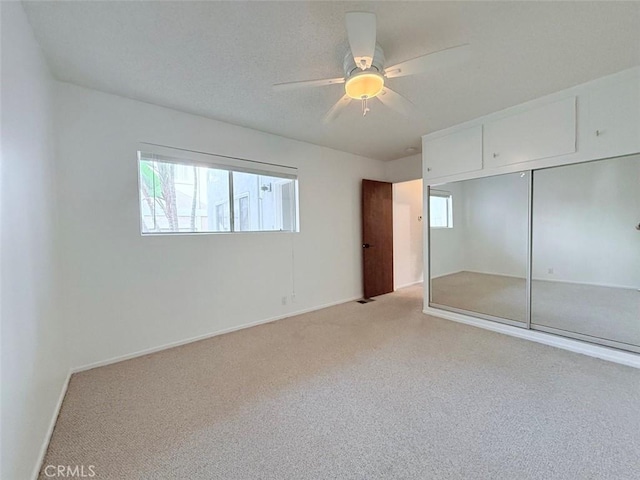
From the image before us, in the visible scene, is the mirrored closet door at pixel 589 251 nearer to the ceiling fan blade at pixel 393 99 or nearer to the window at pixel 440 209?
the window at pixel 440 209

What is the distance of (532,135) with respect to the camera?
280 centimetres

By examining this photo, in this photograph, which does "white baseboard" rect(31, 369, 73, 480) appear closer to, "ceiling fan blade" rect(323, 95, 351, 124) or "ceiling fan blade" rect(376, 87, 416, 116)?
"ceiling fan blade" rect(323, 95, 351, 124)

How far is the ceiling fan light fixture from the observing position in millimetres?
1725

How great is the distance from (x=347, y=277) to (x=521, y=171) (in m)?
2.80

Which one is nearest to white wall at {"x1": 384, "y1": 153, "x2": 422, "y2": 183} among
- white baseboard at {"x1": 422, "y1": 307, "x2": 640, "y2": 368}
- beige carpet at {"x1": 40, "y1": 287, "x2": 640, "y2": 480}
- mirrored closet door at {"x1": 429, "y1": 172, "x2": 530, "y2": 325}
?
mirrored closet door at {"x1": 429, "y1": 172, "x2": 530, "y2": 325}

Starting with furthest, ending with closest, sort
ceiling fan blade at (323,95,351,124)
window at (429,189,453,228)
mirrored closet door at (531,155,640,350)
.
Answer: window at (429,189,453,228) < mirrored closet door at (531,155,640,350) < ceiling fan blade at (323,95,351,124)

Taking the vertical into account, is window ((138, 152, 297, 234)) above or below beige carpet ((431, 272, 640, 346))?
above

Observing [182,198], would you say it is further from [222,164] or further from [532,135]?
[532,135]

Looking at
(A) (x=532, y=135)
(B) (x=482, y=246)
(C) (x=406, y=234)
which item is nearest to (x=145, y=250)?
(B) (x=482, y=246)

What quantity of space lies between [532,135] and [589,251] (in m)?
1.39

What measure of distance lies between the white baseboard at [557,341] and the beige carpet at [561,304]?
0.12 m

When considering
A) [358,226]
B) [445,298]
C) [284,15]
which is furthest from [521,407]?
[358,226]

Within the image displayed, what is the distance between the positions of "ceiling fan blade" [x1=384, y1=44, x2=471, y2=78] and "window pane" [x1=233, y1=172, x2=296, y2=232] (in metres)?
2.25

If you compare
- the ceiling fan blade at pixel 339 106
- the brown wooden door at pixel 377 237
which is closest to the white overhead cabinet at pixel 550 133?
the brown wooden door at pixel 377 237
